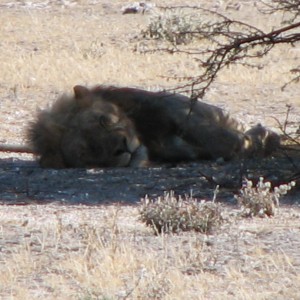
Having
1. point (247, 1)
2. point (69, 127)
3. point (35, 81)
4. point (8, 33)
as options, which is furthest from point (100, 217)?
point (247, 1)

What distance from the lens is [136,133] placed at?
36.3ft

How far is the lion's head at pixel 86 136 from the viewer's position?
11.0m

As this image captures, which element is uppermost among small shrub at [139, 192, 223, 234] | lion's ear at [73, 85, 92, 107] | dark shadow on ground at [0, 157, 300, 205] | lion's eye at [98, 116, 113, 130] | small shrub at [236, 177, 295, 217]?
small shrub at [139, 192, 223, 234]

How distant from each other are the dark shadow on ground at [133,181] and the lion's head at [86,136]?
14 centimetres

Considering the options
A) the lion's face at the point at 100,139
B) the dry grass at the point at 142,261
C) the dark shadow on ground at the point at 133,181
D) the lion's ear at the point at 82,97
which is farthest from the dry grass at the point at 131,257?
the lion's ear at the point at 82,97

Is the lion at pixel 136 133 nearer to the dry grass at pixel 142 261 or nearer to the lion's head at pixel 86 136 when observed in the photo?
the lion's head at pixel 86 136

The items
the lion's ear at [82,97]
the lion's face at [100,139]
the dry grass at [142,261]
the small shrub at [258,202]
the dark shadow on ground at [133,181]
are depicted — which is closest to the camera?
the dry grass at [142,261]

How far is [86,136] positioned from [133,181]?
836 mm

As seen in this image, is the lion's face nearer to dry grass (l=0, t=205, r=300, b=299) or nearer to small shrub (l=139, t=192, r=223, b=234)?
dry grass (l=0, t=205, r=300, b=299)

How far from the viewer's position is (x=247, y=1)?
89.2ft

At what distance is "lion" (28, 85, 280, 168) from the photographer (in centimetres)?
1102

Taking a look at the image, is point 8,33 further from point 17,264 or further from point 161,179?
point 17,264

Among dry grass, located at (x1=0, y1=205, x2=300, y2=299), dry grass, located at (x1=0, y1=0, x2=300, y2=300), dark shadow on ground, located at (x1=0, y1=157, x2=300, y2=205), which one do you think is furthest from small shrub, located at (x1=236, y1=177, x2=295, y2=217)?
dark shadow on ground, located at (x1=0, y1=157, x2=300, y2=205)

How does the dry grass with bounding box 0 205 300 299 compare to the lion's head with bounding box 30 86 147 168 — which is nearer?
the dry grass with bounding box 0 205 300 299
